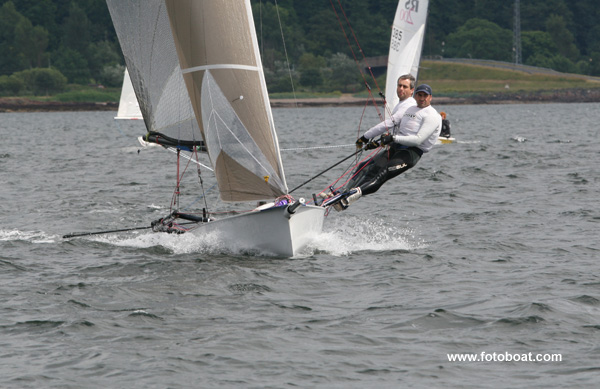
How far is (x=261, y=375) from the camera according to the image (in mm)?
7422

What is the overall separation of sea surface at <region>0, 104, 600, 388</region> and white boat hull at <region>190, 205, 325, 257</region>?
0.16m

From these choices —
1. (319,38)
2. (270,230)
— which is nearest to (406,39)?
(270,230)

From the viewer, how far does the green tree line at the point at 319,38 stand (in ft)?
392

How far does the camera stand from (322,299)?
9672 millimetres

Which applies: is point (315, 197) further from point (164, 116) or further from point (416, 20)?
point (416, 20)

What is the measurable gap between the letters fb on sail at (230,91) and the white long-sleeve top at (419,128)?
1.71 metres

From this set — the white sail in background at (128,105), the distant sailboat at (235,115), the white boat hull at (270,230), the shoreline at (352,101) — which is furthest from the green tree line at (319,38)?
the white boat hull at (270,230)

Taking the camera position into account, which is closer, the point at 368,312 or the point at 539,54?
the point at 368,312

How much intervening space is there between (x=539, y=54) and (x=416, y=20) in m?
115

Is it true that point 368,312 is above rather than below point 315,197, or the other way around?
below

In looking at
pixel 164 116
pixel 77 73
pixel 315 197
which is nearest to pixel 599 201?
pixel 315 197

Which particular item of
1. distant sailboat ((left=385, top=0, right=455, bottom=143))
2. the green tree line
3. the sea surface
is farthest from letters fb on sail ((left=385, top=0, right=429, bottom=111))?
the green tree line

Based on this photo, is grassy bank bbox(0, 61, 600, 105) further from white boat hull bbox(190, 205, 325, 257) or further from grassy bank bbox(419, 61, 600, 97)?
white boat hull bbox(190, 205, 325, 257)

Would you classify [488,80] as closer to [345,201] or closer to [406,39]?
[406,39]
